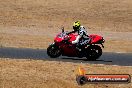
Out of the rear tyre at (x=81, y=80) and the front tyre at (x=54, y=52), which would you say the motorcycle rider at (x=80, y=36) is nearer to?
the front tyre at (x=54, y=52)

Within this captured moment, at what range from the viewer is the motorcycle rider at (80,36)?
2138 cm

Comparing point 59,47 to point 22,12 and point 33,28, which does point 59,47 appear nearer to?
point 33,28

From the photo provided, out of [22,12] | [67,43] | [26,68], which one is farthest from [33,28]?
[26,68]

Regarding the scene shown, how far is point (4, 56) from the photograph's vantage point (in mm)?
21703

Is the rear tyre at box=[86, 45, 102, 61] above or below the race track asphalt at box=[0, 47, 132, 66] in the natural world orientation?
above

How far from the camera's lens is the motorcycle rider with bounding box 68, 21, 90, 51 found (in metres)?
21.4

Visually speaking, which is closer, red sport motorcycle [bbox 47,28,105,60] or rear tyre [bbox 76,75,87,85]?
rear tyre [bbox 76,75,87,85]

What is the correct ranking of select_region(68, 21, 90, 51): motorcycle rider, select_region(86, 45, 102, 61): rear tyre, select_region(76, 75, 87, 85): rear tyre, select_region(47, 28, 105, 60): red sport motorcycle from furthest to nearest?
→ select_region(86, 45, 102, 61): rear tyre < select_region(47, 28, 105, 60): red sport motorcycle < select_region(68, 21, 90, 51): motorcycle rider < select_region(76, 75, 87, 85): rear tyre

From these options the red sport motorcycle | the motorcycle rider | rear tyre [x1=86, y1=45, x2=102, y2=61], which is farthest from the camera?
rear tyre [x1=86, y1=45, x2=102, y2=61]

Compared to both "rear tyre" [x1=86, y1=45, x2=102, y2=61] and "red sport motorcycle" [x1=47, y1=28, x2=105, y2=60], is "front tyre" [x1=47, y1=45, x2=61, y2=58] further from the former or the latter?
"rear tyre" [x1=86, y1=45, x2=102, y2=61]

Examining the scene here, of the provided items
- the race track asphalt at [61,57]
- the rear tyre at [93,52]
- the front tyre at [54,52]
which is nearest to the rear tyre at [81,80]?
the race track asphalt at [61,57]

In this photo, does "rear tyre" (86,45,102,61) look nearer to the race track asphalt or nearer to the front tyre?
the race track asphalt

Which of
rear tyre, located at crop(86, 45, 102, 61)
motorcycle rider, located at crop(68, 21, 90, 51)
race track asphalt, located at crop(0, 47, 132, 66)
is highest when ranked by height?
motorcycle rider, located at crop(68, 21, 90, 51)

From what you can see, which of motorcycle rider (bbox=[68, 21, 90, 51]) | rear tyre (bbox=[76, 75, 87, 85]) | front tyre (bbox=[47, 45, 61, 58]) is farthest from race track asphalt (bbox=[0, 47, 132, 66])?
rear tyre (bbox=[76, 75, 87, 85])
